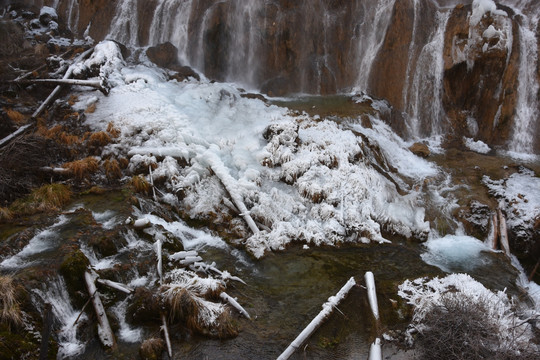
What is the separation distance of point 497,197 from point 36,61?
51.8 ft

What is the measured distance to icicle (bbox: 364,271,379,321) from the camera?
5384 millimetres

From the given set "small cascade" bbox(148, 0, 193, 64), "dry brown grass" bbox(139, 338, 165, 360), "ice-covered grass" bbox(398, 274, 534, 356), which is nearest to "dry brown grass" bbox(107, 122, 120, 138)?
"dry brown grass" bbox(139, 338, 165, 360)

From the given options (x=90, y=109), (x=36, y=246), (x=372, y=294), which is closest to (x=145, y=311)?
(x=36, y=246)

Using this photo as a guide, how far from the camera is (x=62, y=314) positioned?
15.1 feet

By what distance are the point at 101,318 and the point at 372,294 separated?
4.17 meters

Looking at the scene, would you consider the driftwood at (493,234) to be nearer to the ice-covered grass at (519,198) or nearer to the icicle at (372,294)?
the ice-covered grass at (519,198)

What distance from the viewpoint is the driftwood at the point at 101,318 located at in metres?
4.48

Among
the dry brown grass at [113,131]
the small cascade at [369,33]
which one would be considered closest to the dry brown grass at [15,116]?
the dry brown grass at [113,131]

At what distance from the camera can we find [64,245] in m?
5.57

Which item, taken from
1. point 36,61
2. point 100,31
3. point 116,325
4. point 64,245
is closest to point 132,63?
point 36,61

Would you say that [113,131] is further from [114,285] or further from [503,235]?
[503,235]

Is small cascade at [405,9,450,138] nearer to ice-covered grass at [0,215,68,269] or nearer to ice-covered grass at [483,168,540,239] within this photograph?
ice-covered grass at [483,168,540,239]

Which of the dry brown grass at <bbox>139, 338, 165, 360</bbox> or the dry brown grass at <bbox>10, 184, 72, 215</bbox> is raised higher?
the dry brown grass at <bbox>10, 184, 72, 215</bbox>

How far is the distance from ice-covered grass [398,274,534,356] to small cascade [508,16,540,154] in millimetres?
7807
